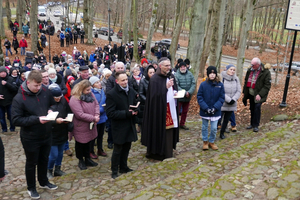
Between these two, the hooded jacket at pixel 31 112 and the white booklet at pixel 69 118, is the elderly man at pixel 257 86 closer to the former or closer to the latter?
the white booklet at pixel 69 118

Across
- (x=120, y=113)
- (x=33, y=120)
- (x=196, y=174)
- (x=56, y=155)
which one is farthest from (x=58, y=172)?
(x=196, y=174)

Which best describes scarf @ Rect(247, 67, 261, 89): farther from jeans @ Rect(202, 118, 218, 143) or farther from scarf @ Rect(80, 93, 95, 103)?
scarf @ Rect(80, 93, 95, 103)

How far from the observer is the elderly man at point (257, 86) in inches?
289

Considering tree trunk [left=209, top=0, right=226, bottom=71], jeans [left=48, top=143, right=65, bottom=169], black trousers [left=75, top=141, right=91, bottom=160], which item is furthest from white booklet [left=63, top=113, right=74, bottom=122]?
tree trunk [left=209, top=0, right=226, bottom=71]

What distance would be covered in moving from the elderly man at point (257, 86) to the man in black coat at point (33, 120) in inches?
214

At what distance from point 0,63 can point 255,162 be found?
1297 cm

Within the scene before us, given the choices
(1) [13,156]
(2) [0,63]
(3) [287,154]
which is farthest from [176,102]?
(2) [0,63]

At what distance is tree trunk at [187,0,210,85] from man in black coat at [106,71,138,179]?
5.98m

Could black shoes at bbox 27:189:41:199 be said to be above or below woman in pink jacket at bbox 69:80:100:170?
below

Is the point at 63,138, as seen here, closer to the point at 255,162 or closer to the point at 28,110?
the point at 28,110

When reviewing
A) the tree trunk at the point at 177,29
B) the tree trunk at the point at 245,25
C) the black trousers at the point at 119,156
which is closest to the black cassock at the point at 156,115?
the black trousers at the point at 119,156

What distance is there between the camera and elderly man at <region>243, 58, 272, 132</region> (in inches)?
289

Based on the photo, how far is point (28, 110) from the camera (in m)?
4.29

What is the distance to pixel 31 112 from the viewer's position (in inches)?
170
